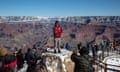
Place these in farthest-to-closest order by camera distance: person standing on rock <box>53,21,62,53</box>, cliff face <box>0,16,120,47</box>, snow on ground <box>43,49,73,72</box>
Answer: cliff face <box>0,16,120,47</box>, person standing on rock <box>53,21,62,53</box>, snow on ground <box>43,49,73,72</box>

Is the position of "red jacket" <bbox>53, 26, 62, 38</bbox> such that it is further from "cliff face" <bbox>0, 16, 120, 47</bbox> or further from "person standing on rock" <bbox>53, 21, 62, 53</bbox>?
"cliff face" <bbox>0, 16, 120, 47</bbox>

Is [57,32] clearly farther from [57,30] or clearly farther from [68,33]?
[68,33]

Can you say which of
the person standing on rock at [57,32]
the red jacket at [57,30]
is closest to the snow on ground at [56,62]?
the person standing on rock at [57,32]

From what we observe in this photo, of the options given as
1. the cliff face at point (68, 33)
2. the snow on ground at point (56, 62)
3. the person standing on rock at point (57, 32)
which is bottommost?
the cliff face at point (68, 33)

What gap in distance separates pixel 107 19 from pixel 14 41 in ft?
280

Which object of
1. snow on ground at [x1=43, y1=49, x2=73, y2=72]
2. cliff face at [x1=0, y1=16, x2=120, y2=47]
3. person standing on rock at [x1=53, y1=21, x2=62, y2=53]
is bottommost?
cliff face at [x1=0, y1=16, x2=120, y2=47]

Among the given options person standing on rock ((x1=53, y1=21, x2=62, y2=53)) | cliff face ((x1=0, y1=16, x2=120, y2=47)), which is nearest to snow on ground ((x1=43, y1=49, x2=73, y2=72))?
person standing on rock ((x1=53, y1=21, x2=62, y2=53))

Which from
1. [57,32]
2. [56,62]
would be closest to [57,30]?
[57,32]

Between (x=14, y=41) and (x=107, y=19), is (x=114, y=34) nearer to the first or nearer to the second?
(x=107, y=19)

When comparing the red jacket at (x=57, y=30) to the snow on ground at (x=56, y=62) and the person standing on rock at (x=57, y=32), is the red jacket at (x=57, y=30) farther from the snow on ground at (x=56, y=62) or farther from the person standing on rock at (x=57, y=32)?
the snow on ground at (x=56, y=62)

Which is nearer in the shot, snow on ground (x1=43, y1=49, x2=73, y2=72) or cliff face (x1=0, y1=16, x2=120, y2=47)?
snow on ground (x1=43, y1=49, x2=73, y2=72)

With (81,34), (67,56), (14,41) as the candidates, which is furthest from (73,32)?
(67,56)

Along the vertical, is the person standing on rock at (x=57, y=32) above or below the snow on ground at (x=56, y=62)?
above

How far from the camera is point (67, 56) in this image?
31.7 feet
